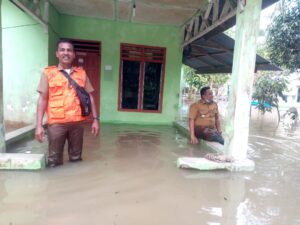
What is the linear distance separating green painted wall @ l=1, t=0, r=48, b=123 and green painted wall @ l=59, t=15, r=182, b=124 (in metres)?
1.28

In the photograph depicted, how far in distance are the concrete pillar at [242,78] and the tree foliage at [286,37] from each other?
5.40 metres

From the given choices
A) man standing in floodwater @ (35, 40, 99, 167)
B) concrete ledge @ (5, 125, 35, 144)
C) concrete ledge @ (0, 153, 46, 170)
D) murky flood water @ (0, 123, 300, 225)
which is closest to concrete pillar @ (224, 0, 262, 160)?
murky flood water @ (0, 123, 300, 225)

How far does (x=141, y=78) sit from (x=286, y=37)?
4700 mm

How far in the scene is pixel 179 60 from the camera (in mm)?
8656

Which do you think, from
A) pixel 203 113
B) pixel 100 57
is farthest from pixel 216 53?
pixel 203 113

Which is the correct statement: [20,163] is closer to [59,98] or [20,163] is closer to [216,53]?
[59,98]

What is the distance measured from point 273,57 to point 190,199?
8029mm

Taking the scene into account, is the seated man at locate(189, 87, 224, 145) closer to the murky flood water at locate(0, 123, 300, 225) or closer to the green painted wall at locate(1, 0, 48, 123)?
the murky flood water at locate(0, 123, 300, 225)

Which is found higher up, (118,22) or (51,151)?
(118,22)

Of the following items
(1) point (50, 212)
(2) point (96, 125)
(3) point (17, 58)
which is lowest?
(1) point (50, 212)

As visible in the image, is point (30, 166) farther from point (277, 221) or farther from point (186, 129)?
point (186, 129)

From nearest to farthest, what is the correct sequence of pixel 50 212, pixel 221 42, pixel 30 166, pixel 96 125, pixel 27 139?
pixel 50 212, pixel 30 166, pixel 96 125, pixel 27 139, pixel 221 42

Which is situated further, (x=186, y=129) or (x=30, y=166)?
(x=186, y=129)

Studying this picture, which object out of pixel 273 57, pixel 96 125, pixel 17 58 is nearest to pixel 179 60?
pixel 273 57
